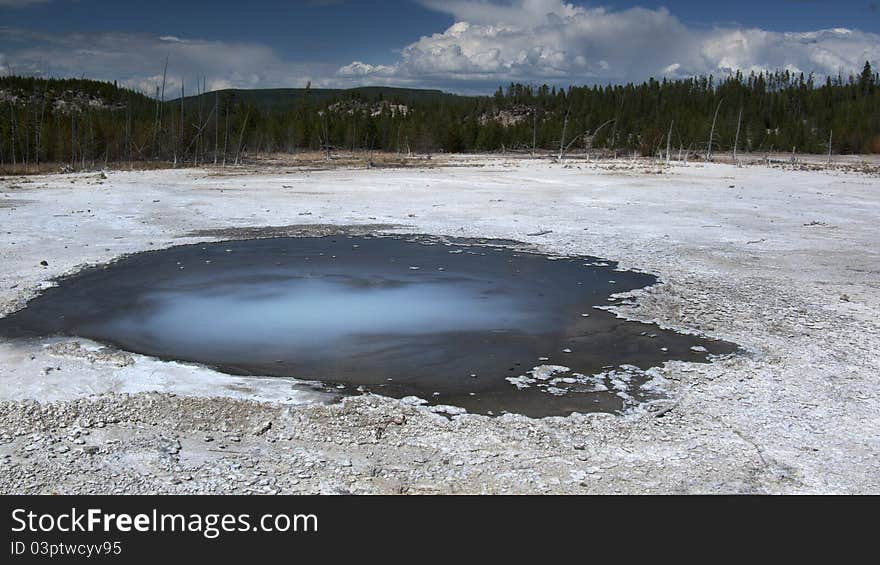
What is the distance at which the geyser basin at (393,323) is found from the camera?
659 centimetres

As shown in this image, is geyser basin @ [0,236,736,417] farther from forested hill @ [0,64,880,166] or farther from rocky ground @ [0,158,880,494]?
forested hill @ [0,64,880,166]

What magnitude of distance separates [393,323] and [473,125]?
3413 inches

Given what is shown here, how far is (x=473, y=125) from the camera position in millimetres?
92812

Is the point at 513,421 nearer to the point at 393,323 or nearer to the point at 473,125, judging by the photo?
the point at 393,323

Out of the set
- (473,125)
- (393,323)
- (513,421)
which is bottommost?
(513,421)

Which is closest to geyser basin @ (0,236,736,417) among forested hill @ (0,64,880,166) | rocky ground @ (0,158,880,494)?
rocky ground @ (0,158,880,494)

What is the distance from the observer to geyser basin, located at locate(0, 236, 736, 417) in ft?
21.6

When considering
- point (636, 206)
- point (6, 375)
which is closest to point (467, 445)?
point (6, 375)

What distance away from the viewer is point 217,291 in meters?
9.91

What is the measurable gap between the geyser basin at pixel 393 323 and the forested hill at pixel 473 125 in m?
40.3

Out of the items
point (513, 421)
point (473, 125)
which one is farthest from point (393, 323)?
point (473, 125)

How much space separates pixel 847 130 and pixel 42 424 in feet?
290

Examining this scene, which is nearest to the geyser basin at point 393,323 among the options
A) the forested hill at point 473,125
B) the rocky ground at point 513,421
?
the rocky ground at point 513,421
